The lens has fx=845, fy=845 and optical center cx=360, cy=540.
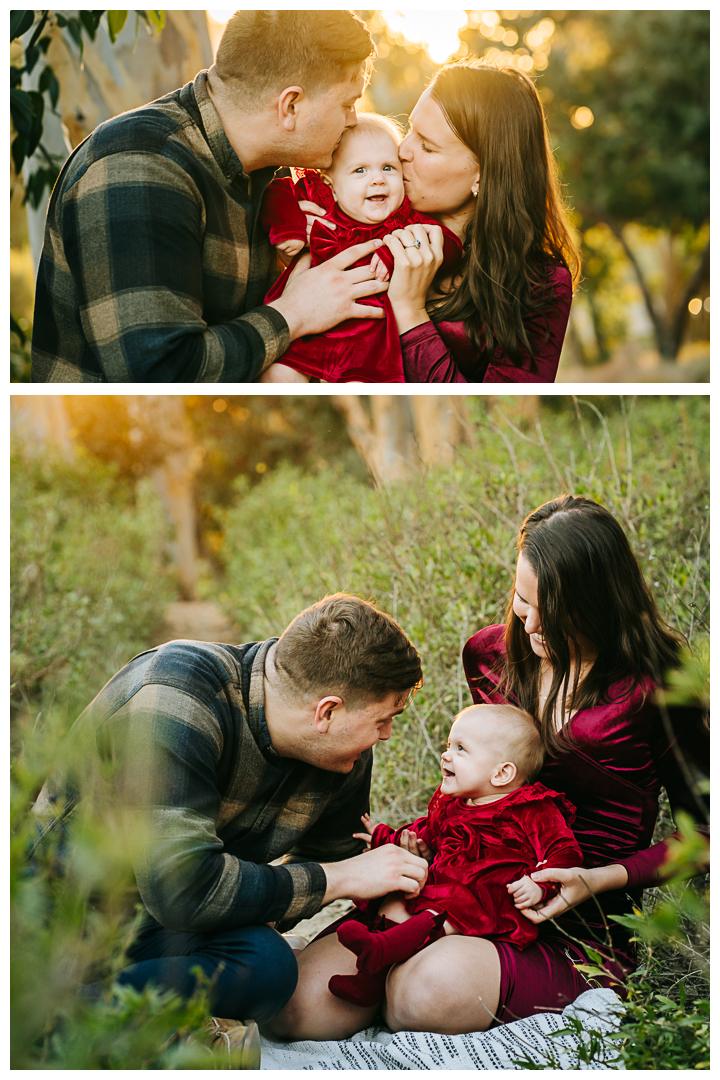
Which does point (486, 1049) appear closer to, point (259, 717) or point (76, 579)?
point (259, 717)

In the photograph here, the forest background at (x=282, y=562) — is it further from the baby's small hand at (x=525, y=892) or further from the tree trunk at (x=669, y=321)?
the tree trunk at (x=669, y=321)

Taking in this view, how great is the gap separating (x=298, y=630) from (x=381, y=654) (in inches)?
8.8

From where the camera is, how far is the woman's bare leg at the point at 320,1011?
2.08m

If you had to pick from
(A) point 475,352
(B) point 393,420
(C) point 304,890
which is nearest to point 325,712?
(C) point 304,890

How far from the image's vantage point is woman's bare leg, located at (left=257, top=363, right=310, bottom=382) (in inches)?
89.7

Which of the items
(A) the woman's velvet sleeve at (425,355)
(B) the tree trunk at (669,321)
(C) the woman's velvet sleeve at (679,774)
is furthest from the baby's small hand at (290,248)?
(B) the tree trunk at (669,321)

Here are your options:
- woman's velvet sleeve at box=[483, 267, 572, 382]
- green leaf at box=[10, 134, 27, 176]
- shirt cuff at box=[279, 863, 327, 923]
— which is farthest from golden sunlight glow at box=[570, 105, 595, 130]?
shirt cuff at box=[279, 863, 327, 923]

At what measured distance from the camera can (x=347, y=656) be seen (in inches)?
82.1

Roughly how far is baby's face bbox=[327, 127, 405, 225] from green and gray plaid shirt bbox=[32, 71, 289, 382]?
197 mm

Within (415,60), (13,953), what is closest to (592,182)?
(415,60)

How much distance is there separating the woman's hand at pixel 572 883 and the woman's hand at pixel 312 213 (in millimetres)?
1747

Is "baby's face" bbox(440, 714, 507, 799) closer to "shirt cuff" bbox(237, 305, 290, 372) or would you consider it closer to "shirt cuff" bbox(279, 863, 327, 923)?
"shirt cuff" bbox(279, 863, 327, 923)

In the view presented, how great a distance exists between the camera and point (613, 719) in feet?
A: 7.07
